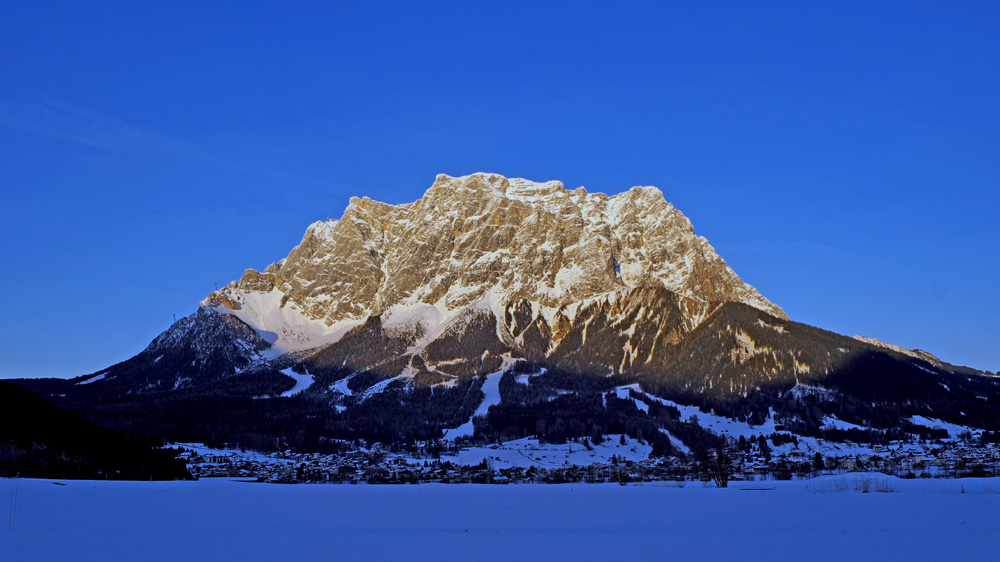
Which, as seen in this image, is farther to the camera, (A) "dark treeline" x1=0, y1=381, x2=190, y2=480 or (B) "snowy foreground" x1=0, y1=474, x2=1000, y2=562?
(A) "dark treeline" x1=0, y1=381, x2=190, y2=480

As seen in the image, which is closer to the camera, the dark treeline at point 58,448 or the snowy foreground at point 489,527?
the snowy foreground at point 489,527

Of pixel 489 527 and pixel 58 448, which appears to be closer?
pixel 489 527

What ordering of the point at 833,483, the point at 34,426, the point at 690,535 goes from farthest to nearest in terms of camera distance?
the point at 833,483, the point at 34,426, the point at 690,535

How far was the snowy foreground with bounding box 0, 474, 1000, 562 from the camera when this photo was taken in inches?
1897

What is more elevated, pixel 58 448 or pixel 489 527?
pixel 58 448

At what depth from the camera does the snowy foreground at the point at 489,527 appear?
1897 inches

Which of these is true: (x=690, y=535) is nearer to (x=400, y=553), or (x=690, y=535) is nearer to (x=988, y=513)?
(x=400, y=553)

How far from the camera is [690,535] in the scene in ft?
191

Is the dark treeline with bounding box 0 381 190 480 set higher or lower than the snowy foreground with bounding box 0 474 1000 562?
higher

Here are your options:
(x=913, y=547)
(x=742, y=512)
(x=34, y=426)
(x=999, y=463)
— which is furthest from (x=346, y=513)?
(x=999, y=463)

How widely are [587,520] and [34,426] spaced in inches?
2777

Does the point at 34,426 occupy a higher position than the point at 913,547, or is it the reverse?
the point at 34,426

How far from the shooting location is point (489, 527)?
64.6 m

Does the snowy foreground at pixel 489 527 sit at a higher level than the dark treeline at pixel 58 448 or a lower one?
lower
